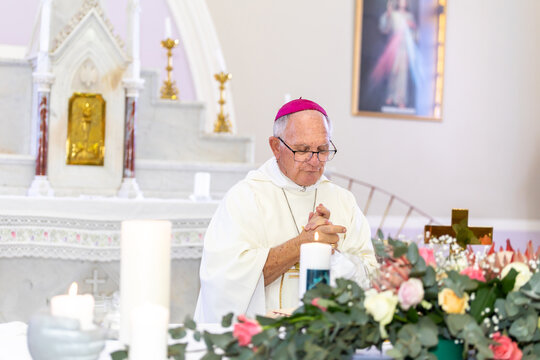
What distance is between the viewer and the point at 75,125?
5426 millimetres

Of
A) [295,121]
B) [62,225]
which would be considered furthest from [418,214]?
[295,121]

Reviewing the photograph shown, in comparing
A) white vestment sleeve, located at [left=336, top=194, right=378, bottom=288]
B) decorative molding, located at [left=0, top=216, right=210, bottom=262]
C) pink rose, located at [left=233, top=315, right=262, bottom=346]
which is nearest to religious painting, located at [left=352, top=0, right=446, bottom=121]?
decorative molding, located at [left=0, top=216, right=210, bottom=262]

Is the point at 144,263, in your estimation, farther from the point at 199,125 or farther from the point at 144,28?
the point at 144,28

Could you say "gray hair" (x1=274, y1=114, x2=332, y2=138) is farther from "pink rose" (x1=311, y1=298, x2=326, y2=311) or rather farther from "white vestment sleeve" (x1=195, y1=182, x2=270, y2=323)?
"pink rose" (x1=311, y1=298, x2=326, y2=311)

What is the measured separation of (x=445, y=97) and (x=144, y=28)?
3.48 metres

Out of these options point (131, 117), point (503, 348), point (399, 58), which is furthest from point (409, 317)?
point (399, 58)

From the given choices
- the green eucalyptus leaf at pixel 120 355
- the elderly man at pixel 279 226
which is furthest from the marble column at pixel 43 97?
the green eucalyptus leaf at pixel 120 355

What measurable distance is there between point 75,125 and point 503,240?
5.29m

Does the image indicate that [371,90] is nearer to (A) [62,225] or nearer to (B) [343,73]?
(B) [343,73]

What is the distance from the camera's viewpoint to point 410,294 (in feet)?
5.06

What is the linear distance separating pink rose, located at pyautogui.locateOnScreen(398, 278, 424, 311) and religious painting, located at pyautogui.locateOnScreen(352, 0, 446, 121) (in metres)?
6.66

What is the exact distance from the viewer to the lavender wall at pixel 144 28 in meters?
7.01

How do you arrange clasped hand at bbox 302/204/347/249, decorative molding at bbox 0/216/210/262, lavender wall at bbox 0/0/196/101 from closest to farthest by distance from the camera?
clasped hand at bbox 302/204/347/249, decorative molding at bbox 0/216/210/262, lavender wall at bbox 0/0/196/101

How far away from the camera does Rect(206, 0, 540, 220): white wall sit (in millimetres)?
7758
